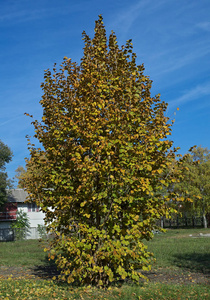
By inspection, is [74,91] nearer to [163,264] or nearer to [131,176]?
[131,176]

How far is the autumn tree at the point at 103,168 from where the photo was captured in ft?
23.6

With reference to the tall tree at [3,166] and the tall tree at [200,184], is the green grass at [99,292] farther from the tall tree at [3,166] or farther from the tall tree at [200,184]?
the tall tree at [200,184]

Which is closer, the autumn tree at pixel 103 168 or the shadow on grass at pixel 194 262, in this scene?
the autumn tree at pixel 103 168

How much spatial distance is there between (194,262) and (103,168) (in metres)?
8.24

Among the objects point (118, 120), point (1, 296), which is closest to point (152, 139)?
point (118, 120)

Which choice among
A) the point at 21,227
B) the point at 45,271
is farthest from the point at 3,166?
the point at 45,271

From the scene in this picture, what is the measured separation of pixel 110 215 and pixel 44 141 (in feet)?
9.65

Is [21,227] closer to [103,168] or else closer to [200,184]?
[200,184]

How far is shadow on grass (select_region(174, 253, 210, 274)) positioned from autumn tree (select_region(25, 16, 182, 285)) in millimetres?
4662

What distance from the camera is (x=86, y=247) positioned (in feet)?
23.7

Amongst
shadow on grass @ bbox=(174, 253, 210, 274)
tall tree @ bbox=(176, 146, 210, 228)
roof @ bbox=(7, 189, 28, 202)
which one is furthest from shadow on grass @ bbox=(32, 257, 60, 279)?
tall tree @ bbox=(176, 146, 210, 228)

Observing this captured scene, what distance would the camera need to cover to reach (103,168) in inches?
273

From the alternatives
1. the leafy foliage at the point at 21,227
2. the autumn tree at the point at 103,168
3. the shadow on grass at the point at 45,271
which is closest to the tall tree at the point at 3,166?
the leafy foliage at the point at 21,227

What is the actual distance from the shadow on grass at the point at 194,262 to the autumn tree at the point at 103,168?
4.66 metres
